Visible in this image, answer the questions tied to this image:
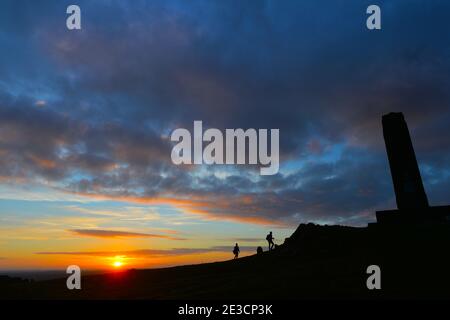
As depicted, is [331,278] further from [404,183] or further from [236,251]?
[236,251]

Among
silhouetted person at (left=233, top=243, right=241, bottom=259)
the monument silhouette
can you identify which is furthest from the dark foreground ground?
silhouetted person at (left=233, top=243, right=241, bottom=259)

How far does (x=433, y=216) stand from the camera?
46.3 feet

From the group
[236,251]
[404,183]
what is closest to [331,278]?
[404,183]

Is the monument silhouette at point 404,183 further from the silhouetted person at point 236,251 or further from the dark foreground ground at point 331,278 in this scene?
the silhouetted person at point 236,251

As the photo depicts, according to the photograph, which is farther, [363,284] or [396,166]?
[396,166]

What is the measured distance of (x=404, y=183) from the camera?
15.6 m

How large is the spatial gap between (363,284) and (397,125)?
734 centimetres

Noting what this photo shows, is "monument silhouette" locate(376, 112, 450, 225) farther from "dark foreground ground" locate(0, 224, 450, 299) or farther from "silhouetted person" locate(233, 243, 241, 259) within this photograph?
"silhouetted person" locate(233, 243, 241, 259)

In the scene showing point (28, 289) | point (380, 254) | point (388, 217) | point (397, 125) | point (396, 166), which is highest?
point (397, 125)

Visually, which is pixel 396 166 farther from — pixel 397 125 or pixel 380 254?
pixel 380 254

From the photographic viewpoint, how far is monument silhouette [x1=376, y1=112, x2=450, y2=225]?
559 inches

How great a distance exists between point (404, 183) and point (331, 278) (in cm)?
525

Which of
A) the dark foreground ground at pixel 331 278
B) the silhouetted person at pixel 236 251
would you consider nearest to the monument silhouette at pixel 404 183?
the dark foreground ground at pixel 331 278
